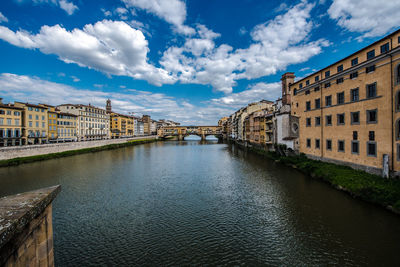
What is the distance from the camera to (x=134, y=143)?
91062 mm

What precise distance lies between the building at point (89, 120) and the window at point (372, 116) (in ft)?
277

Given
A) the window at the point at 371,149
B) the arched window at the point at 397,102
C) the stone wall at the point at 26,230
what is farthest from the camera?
the window at the point at 371,149

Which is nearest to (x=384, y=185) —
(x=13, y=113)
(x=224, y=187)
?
(x=224, y=187)

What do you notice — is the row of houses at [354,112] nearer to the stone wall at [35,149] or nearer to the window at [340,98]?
the window at [340,98]

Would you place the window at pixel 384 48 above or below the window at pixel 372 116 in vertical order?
above

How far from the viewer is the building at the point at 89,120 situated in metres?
75.1

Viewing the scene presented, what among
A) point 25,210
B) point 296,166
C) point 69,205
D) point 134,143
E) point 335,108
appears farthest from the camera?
point 134,143

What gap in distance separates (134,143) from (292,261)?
289ft

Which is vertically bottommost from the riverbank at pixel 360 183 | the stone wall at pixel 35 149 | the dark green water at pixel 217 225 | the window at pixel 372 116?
the dark green water at pixel 217 225

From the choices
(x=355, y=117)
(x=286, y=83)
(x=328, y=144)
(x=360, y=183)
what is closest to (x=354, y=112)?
(x=355, y=117)

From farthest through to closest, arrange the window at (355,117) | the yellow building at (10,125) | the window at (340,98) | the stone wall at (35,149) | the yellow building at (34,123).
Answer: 1. the yellow building at (34,123)
2. the yellow building at (10,125)
3. the stone wall at (35,149)
4. the window at (340,98)
5. the window at (355,117)

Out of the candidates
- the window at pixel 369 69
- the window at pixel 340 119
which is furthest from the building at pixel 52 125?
the window at pixel 369 69

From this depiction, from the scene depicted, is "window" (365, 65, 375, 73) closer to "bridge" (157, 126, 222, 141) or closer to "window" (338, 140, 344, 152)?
"window" (338, 140, 344, 152)

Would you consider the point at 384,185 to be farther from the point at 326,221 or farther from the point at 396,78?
the point at 396,78
